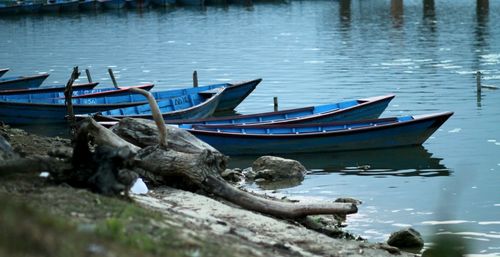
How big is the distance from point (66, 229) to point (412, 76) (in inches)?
1373

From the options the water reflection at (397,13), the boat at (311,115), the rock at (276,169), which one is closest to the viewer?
the rock at (276,169)

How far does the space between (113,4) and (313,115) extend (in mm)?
69004

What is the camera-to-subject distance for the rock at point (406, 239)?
14.1 m

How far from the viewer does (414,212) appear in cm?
1761

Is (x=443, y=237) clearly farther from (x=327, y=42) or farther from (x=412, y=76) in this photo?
(x=327, y=42)

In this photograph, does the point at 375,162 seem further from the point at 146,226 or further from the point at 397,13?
the point at 397,13

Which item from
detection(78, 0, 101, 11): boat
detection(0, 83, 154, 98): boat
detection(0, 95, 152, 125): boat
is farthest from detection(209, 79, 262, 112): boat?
detection(78, 0, 101, 11): boat

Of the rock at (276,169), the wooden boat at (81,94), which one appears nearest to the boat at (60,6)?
the wooden boat at (81,94)

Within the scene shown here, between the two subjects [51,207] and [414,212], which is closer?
[51,207]

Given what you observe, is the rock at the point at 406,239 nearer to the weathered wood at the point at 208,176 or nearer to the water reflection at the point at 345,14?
the weathered wood at the point at 208,176

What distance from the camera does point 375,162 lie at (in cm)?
2334

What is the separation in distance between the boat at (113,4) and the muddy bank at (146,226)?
77.4m

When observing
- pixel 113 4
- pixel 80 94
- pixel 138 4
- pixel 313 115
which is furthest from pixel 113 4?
pixel 313 115

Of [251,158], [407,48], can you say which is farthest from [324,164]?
[407,48]
